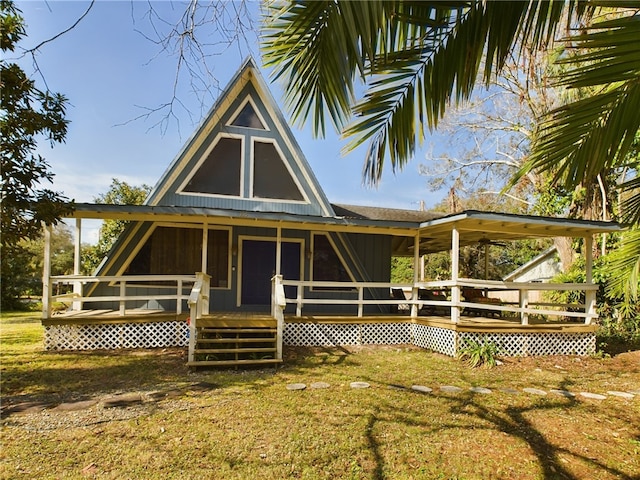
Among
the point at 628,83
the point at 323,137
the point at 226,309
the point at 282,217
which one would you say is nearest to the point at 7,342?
the point at 226,309

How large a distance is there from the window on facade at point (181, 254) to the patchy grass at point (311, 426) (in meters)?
3.30

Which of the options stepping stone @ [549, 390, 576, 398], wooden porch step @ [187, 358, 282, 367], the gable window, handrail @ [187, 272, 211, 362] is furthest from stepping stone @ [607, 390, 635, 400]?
handrail @ [187, 272, 211, 362]

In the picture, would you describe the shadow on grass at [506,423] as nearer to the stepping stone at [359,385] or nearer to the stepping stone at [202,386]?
the stepping stone at [359,385]

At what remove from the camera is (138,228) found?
10531 millimetres

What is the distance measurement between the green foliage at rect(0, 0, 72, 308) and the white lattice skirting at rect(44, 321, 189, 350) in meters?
3.54

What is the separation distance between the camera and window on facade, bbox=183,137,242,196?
1077 cm

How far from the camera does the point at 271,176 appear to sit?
11273 millimetres

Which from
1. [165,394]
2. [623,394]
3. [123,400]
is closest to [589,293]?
[623,394]

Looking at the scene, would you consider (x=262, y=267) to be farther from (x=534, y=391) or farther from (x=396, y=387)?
(x=534, y=391)

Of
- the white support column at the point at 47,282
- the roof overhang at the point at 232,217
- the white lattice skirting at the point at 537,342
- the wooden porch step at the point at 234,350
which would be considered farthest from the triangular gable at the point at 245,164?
the white lattice skirting at the point at 537,342

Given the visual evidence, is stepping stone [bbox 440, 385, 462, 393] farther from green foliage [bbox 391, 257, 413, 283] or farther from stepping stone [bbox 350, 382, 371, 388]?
green foliage [bbox 391, 257, 413, 283]

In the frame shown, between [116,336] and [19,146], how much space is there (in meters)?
5.07

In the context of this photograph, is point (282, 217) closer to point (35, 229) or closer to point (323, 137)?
point (35, 229)

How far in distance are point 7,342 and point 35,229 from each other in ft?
22.0
